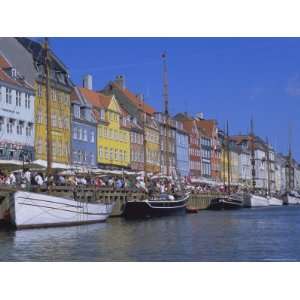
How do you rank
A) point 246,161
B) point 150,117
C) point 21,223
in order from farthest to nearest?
point 246,161, point 150,117, point 21,223

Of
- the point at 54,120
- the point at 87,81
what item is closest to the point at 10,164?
the point at 54,120

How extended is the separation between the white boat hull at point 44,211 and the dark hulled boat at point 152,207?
22.7ft

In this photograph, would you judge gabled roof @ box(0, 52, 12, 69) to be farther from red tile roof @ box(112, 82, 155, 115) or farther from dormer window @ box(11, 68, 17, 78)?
red tile roof @ box(112, 82, 155, 115)

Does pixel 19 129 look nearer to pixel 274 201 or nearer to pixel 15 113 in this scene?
pixel 15 113

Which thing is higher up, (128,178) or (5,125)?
(5,125)

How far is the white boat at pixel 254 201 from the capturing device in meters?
60.9

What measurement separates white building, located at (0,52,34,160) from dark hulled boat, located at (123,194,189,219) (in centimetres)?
588

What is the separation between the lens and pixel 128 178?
44.5m

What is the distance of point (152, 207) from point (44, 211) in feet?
35.6

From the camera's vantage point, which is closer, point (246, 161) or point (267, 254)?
point (267, 254)

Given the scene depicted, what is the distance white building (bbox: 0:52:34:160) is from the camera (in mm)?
36688

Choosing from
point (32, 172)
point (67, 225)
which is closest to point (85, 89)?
point (32, 172)

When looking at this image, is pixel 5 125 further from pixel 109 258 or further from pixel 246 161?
pixel 246 161

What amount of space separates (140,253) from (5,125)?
21.7m
